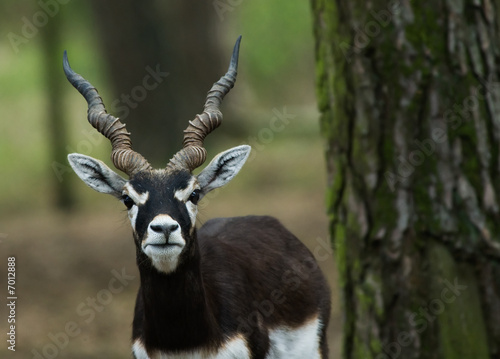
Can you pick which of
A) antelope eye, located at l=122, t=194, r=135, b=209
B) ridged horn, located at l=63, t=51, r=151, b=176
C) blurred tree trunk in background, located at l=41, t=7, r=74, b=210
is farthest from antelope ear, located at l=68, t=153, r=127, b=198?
blurred tree trunk in background, located at l=41, t=7, r=74, b=210

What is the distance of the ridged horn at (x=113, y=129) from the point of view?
233 inches

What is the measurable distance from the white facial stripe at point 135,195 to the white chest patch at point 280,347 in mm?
1261

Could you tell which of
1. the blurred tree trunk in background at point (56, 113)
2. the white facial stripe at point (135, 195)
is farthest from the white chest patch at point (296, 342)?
the blurred tree trunk in background at point (56, 113)

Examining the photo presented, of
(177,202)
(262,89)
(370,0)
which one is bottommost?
(177,202)

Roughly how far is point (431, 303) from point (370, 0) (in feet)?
7.53

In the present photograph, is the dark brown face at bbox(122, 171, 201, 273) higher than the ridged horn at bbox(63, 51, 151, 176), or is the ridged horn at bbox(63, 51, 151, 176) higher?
the ridged horn at bbox(63, 51, 151, 176)

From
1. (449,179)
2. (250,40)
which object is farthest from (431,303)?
(250,40)

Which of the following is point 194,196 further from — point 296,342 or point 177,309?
point 296,342

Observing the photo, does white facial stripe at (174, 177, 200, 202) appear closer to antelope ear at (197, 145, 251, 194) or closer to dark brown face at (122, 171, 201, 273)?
dark brown face at (122, 171, 201, 273)

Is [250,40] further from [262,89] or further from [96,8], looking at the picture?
[96,8]

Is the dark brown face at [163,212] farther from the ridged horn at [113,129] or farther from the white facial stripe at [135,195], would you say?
the ridged horn at [113,129]

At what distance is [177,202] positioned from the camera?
5609 mm

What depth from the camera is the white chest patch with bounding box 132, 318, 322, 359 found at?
6.04 metres

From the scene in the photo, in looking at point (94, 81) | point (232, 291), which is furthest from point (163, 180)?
point (94, 81)
